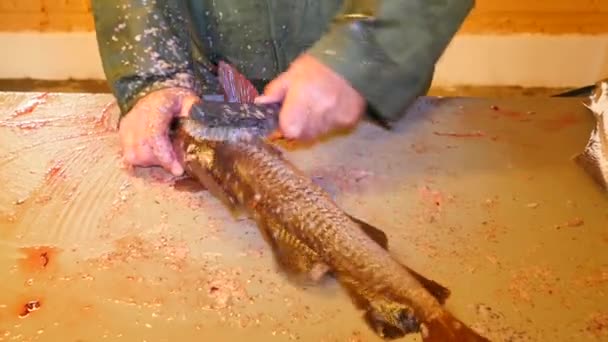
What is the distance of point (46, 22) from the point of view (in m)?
Result: 2.42

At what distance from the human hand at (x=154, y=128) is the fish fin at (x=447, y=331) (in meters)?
0.45

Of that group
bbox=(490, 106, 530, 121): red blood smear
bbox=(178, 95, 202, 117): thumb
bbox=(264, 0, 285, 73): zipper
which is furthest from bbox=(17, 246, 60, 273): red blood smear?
bbox=(490, 106, 530, 121): red blood smear

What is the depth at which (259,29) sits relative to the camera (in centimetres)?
120

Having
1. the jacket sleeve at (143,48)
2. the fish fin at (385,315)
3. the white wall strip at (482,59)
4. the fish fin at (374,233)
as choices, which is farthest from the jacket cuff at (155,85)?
the white wall strip at (482,59)

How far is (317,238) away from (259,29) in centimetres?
46

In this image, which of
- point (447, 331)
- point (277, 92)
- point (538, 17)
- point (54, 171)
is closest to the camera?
point (447, 331)

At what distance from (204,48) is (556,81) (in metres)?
1.47

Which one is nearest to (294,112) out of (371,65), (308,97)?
(308,97)

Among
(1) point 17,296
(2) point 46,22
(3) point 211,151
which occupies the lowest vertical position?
(2) point 46,22

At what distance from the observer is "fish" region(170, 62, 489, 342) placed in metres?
0.78

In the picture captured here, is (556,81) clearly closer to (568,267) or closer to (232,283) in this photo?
(568,267)

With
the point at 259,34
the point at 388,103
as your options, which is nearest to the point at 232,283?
the point at 388,103

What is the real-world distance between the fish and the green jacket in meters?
0.15

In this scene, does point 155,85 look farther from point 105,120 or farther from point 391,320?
point 391,320
